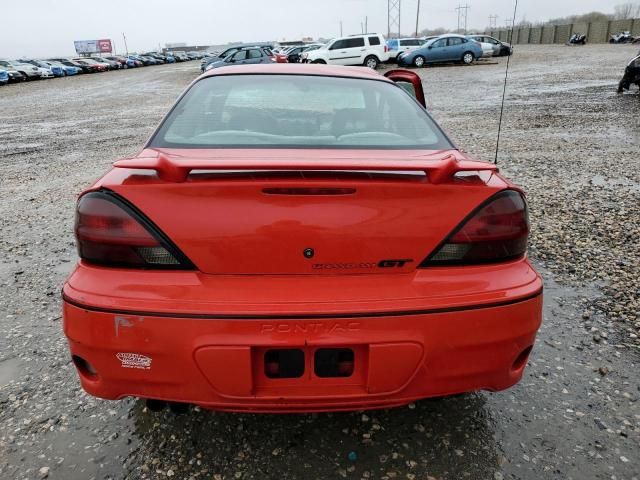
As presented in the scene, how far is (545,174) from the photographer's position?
234 inches

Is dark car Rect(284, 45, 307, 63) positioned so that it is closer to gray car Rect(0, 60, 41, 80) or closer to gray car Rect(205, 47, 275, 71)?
gray car Rect(205, 47, 275, 71)

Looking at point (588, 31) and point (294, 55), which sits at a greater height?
point (294, 55)

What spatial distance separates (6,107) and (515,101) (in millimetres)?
17019

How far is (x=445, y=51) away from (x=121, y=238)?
29492 millimetres

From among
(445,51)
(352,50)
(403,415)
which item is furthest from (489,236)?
(445,51)

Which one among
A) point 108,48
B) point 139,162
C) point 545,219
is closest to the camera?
point 139,162

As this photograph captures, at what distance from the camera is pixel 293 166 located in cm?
160

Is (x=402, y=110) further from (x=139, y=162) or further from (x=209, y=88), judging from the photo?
(x=139, y=162)

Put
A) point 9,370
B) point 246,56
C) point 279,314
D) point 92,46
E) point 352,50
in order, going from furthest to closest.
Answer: point 92,46 < point 352,50 < point 246,56 < point 9,370 < point 279,314

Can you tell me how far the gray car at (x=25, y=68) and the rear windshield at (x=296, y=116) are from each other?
39.3m

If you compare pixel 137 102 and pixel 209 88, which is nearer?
pixel 209 88

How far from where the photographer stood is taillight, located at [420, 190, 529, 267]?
5.43ft

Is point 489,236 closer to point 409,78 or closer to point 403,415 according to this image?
point 403,415

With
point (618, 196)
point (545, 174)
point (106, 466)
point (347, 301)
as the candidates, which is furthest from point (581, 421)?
point (545, 174)
